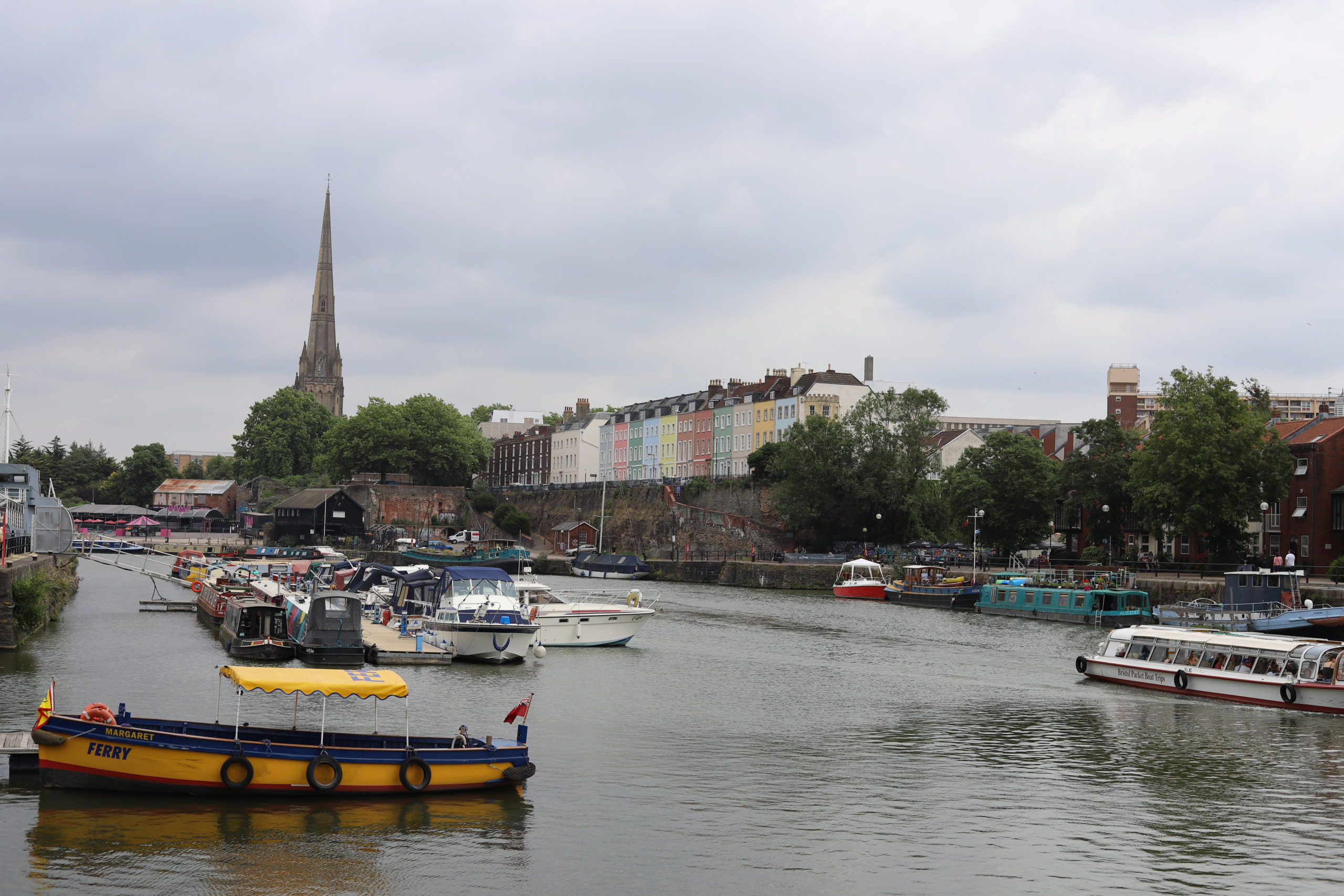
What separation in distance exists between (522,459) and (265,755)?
164 metres

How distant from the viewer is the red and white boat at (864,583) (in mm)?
85000

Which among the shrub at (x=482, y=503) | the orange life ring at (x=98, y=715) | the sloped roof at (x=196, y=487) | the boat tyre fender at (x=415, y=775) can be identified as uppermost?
the sloped roof at (x=196, y=487)

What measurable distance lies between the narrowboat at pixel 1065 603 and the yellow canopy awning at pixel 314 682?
45335mm

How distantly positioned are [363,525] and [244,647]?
318ft

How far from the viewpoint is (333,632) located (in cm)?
4025

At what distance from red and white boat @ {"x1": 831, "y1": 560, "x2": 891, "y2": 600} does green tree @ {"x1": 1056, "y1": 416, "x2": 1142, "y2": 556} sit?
44.9ft

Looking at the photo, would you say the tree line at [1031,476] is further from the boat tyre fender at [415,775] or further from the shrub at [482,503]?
the boat tyre fender at [415,775]

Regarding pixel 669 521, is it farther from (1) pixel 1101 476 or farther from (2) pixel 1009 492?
(1) pixel 1101 476

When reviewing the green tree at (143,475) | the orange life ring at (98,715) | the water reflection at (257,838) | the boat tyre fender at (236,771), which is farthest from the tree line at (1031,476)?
the green tree at (143,475)

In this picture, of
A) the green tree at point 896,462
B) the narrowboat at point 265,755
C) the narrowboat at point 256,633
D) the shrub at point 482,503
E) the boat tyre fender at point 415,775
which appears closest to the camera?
the narrowboat at point 265,755

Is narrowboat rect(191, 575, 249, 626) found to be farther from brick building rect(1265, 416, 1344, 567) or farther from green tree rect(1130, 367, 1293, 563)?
brick building rect(1265, 416, 1344, 567)

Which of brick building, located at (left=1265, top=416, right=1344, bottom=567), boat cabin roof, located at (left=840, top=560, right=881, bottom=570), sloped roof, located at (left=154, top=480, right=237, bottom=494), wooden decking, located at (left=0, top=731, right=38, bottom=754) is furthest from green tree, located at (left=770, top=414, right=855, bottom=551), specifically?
sloped roof, located at (left=154, top=480, right=237, bottom=494)

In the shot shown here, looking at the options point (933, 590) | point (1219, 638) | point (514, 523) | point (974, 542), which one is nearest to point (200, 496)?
point (514, 523)

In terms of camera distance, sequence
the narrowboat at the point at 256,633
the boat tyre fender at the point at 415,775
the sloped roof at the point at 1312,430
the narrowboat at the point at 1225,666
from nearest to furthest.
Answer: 1. the boat tyre fender at the point at 415,775
2. the narrowboat at the point at 1225,666
3. the narrowboat at the point at 256,633
4. the sloped roof at the point at 1312,430
